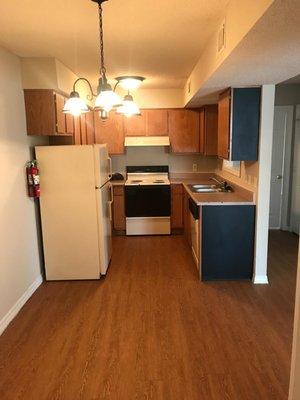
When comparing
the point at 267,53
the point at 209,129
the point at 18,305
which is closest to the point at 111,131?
the point at 209,129

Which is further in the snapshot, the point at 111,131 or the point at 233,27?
the point at 111,131

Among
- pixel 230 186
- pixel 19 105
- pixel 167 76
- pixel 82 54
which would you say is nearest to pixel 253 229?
pixel 230 186

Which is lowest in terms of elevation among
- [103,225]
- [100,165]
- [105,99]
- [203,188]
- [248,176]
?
[103,225]

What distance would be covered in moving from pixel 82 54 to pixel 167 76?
1.48 meters

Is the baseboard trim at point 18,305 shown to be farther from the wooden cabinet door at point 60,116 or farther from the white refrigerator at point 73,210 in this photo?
the wooden cabinet door at point 60,116

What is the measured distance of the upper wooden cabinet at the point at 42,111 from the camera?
3.24 metres

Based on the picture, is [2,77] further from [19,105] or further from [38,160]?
[38,160]

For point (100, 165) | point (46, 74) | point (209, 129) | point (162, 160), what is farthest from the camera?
point (162, 160)

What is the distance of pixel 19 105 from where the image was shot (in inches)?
124

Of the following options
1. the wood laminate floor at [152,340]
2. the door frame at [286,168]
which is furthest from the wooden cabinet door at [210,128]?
the wood laminate floor at [152,340]

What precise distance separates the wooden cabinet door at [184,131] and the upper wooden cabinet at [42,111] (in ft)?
8.10

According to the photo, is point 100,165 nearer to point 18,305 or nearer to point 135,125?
point 18,305

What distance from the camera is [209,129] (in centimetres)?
512

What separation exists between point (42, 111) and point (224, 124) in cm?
204
